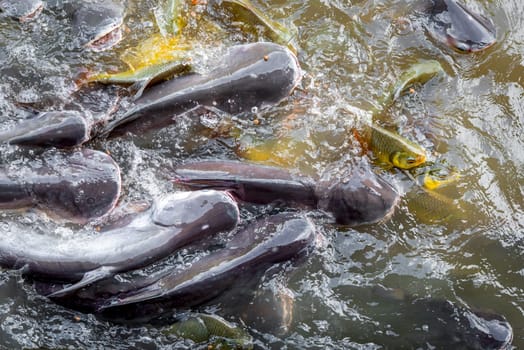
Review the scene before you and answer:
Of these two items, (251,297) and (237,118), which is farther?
(237,118)

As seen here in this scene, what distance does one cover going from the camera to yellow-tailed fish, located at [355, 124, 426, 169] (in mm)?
3195

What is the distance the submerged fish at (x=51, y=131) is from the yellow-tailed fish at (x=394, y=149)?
1.53 m

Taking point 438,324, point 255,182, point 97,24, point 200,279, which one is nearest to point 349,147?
point 255,182

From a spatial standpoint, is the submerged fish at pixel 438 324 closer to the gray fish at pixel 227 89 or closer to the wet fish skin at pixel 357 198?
the wet fish skin at pixel 357 198

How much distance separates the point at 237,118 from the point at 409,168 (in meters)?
0.98

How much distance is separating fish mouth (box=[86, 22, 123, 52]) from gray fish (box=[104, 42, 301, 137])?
0.56 meters

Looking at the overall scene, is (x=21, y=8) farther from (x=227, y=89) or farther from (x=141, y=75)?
(x=227, y=89)

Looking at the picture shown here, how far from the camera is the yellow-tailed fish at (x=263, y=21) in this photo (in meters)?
3.63

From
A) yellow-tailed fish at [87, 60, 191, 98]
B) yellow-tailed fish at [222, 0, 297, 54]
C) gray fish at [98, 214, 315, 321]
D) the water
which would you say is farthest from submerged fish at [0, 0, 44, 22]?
gray fish at [98, 214, 315, 321]

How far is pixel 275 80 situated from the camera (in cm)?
335

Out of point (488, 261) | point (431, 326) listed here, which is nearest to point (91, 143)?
point (431, 326)

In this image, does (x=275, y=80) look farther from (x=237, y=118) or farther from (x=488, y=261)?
(x=488, y=261)

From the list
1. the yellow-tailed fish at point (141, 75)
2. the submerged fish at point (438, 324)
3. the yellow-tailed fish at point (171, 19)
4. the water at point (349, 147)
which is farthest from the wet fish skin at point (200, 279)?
the yellow-tailed fish at point (171, 19)

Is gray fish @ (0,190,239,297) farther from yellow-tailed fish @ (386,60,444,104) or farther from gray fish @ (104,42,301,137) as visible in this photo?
yellow-tailed fish @ (386,60,444,104)
